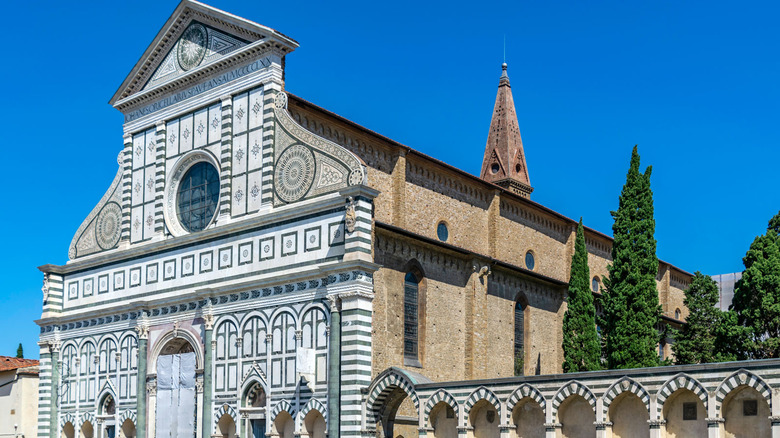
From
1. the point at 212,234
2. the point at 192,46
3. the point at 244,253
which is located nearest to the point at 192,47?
the point at 192,46

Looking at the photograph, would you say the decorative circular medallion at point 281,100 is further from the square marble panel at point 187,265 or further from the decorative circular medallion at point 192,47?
the square marble panel at point 187,265

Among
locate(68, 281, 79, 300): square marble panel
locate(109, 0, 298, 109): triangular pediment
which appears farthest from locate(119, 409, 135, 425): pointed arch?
locate(109, 0, 298, 109): triangular pediment

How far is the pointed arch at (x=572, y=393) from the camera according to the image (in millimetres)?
20453

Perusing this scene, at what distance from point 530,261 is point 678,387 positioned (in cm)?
1539

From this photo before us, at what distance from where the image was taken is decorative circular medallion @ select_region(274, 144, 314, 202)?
81.8ft

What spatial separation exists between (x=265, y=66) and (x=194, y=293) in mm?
6984

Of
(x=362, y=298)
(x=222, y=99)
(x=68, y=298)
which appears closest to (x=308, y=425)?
(x=362, y=298)

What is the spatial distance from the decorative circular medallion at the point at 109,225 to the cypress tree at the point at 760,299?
67.3ft

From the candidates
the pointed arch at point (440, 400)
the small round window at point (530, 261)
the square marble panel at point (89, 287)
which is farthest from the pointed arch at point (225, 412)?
the small round window at point (530, 261)

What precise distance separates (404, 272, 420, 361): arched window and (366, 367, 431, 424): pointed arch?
3.55m

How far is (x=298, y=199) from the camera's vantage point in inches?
984

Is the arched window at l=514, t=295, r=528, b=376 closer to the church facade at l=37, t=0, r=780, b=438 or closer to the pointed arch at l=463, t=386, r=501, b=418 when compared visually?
the church facade at l=37, t=0, r=780, b=438

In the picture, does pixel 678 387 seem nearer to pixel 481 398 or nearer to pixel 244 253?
pixel 481 398

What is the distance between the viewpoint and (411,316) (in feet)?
87.8
